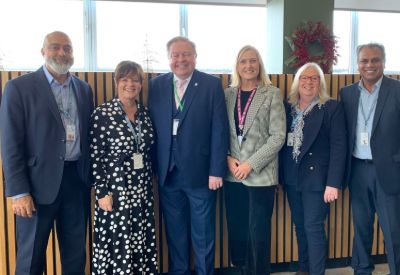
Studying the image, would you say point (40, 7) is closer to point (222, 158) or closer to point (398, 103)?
point (222, 158)

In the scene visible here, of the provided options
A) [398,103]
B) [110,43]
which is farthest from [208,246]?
[110,43]

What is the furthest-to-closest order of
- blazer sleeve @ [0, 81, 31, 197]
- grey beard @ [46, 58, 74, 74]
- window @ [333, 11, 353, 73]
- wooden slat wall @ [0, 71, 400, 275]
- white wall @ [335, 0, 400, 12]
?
window @ [333, 11, 353, 73]
white wall @ [335, 0, 400, 12]
wooden slat wall @ [0, 71, 400, 275]
grey beard @ [46, 58, 74, 74]
blazer sleeve @ [0, 81, 31, 197]

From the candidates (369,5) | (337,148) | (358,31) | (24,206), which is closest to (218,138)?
(337,148)

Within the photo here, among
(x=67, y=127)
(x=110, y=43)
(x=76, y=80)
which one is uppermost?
(x=110, y=43)

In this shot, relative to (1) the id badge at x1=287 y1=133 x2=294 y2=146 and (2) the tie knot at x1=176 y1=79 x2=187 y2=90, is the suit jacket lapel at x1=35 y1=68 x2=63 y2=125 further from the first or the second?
(1) the id badge at x1=287 y1=133 x2=294 y2=146

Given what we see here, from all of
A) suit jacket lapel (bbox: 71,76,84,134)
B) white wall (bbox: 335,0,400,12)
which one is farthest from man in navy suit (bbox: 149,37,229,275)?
white wall (bbox: 335,0,400,12)

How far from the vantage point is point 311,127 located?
2.71 meters

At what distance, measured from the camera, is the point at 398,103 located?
262cm

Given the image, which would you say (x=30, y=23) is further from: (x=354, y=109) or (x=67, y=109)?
(x=354, y=109)

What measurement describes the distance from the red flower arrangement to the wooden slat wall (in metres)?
2.65

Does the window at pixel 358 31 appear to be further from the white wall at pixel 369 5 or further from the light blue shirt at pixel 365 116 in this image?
the light blue shirt at pixel 365 116

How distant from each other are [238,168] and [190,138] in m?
0.40

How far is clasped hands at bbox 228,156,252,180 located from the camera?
2621 millimetres

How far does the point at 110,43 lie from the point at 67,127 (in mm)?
4874
